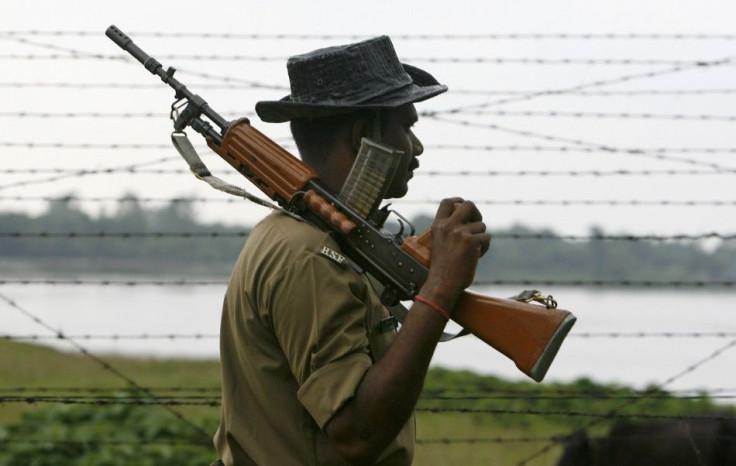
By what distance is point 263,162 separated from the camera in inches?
112

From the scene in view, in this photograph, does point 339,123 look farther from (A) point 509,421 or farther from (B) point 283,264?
(A) point 509,421

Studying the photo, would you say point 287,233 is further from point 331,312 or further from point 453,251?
point 453,251

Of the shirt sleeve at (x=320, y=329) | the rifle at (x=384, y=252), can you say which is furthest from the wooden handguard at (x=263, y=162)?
the shirt sleeve at (x=320, y=329)

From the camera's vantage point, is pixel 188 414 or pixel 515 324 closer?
pixel 515 324

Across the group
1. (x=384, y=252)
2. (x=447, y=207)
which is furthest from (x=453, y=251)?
(x=384, y=252)

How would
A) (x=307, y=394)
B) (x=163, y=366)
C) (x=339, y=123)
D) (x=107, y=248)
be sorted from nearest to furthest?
1. (x=307, y=394)
2. (x=339, y=123)
3. (x=163, y=366)
4. (x=107, y=248)

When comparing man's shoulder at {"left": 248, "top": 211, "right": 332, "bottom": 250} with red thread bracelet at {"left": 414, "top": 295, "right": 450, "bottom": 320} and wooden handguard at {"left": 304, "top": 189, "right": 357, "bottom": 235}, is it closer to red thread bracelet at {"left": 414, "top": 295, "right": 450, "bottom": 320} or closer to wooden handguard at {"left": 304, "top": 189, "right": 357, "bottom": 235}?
wooden handguard at {"left": 304, "top": 189, "right": 357, "bottom": 235}

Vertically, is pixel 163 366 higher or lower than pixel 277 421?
lower

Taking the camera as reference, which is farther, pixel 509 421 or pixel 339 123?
pixel 509 421

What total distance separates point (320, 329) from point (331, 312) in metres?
0.04

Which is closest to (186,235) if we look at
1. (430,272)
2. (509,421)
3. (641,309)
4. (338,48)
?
(338,48)

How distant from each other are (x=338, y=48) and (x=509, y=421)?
323 inches

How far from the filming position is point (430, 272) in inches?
101

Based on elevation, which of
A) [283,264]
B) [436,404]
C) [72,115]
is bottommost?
[436,404]
